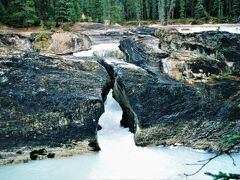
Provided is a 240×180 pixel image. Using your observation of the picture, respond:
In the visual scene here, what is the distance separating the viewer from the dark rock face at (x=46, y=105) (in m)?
13.5

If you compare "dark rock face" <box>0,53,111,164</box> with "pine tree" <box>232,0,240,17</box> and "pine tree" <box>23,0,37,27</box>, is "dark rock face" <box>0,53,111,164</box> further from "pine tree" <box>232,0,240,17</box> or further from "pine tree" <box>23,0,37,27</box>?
"pine tree" <box>232,0,240,17</box>

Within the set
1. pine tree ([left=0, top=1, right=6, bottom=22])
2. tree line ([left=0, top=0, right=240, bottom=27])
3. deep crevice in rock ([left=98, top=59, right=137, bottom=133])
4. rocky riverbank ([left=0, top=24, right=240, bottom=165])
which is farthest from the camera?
tree line ([left=0, top=0, right=240, bottom=27])

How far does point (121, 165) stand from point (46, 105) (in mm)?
3370

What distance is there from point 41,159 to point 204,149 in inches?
227

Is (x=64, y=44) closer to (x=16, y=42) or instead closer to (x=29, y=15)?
(x=16, y=42)

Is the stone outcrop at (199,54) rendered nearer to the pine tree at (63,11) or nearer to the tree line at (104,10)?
the tree line at (104,10)

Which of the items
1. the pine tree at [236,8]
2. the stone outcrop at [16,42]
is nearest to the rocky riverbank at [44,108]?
the stone outcrop at [16,42]

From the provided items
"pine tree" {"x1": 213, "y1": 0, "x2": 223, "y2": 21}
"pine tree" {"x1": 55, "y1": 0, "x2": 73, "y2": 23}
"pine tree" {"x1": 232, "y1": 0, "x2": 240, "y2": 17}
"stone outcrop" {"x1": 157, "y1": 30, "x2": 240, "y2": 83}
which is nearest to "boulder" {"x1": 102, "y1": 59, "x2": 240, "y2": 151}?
"stone outcrop" {"x1": 157, "y1": 30, "x2": 240, "y2": 83}

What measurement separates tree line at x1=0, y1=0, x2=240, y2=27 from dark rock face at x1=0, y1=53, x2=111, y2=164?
88.7 feet

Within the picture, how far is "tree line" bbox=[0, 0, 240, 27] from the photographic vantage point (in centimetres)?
4178

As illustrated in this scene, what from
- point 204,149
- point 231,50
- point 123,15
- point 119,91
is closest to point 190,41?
point 231,50

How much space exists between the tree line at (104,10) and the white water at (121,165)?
2933cm

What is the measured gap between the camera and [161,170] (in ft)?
41.9

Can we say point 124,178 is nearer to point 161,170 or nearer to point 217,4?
point 161,170
